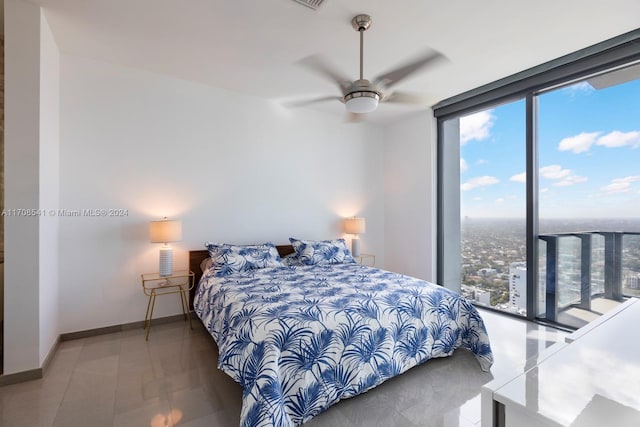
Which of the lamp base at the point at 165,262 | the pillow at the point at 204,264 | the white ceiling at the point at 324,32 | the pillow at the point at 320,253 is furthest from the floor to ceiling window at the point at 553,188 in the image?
the lamp base at the point at 165,262

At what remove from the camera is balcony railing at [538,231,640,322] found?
9.27ft

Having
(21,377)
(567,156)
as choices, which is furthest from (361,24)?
(21,377)

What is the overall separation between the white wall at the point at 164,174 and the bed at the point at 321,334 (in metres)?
1.08

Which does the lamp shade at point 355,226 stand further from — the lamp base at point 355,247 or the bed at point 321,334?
the bed at point 321,334

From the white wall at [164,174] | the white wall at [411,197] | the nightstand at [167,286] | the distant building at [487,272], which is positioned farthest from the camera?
the white wall at [411,197]

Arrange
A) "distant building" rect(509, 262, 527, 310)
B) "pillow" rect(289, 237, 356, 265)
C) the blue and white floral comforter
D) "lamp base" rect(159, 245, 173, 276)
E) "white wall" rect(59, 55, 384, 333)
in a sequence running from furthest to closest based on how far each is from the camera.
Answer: "pillow" rect(289, 237, 356, 265), "distant building" rect(509, 262, 527, 310), "lamp base" rect(159, 245, 173, 276), "white wall" rect(59, 55, 384, 333), the blue and white floral comforter

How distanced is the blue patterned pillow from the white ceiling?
1.99 metres

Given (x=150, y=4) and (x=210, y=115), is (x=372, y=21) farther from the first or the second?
(x=210, y=115)

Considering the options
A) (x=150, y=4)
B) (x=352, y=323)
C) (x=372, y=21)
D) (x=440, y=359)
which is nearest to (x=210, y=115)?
(x=150, y=4)

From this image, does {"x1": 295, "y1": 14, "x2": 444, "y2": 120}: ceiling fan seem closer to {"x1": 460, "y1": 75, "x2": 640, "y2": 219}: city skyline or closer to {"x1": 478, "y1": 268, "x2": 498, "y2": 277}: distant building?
{"x1": 460, "y1": 75, "x2": 640, "y2": 219}: city skyline

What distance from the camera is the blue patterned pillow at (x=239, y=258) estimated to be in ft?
10.1

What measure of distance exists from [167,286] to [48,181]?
4.79 feet

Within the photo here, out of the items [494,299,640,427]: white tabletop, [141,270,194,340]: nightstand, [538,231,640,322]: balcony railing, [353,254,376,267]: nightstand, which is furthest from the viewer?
[353,254,376,267]: nightstand

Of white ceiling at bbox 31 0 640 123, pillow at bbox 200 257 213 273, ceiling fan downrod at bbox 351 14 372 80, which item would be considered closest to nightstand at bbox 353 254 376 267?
pillow at bbox 200 257 213 273
